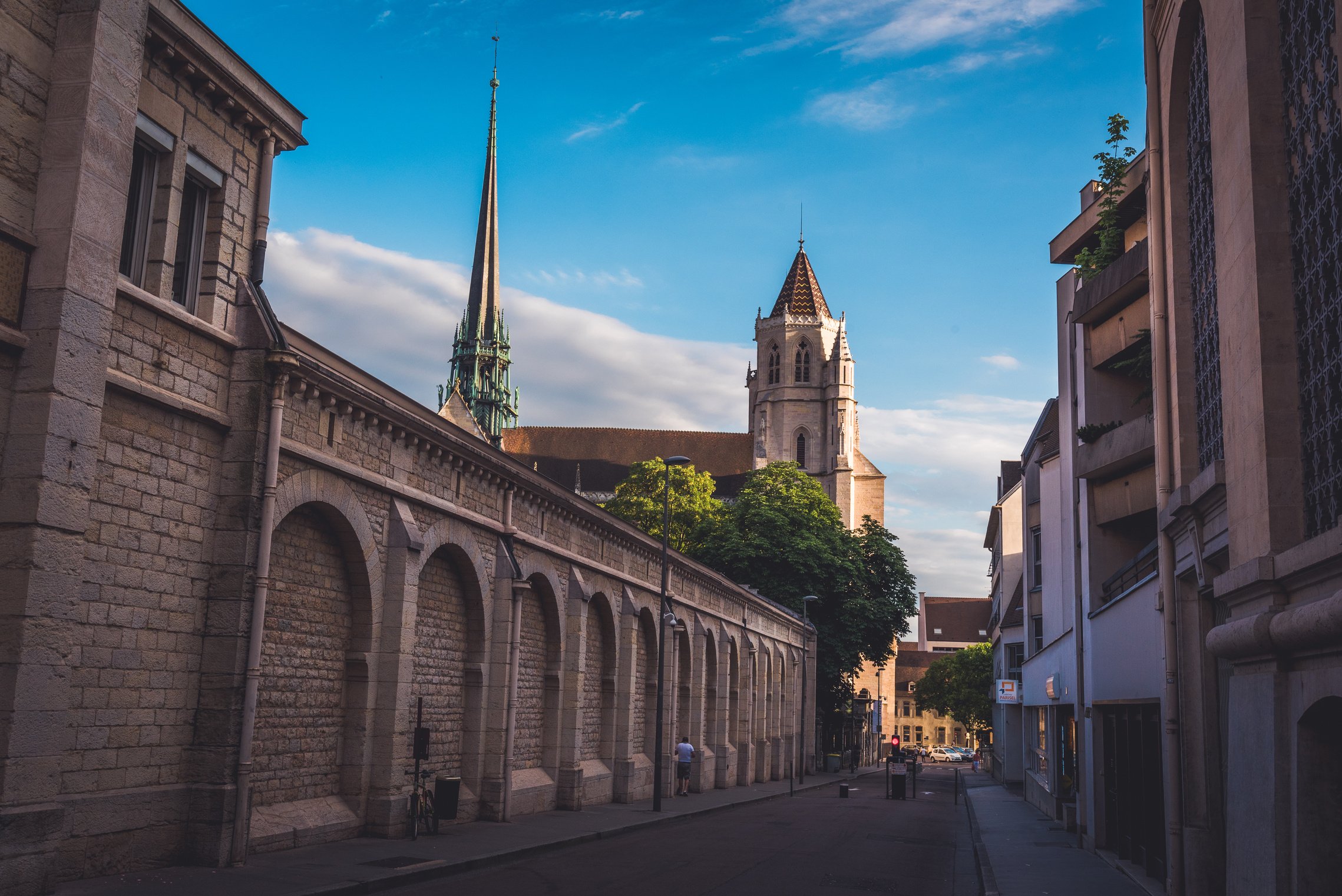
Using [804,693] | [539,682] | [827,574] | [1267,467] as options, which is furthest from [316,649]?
[827,574]

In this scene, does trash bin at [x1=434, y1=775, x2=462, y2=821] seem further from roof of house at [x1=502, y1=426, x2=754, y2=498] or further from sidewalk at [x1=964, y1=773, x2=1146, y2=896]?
roof of house at [x1=502, y1=426, x2=754, y2=498]

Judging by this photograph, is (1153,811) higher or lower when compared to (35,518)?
lower

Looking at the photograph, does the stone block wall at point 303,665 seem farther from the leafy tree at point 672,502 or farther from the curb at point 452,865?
the leafy tree at point 672,502

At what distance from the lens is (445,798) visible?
18.5 m

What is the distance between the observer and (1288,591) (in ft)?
29.7

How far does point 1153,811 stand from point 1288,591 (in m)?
8.29

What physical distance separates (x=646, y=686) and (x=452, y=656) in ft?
39.2

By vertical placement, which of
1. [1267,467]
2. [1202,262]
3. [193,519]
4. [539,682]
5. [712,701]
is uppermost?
[1202,262]

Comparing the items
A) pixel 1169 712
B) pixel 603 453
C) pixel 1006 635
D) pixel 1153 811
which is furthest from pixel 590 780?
pixel 603 453

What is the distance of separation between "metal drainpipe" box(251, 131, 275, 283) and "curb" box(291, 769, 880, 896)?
7717 mm

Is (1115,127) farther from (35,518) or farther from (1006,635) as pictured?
(1006,635)

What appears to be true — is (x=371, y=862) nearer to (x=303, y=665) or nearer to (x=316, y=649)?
(x=303, y=665)

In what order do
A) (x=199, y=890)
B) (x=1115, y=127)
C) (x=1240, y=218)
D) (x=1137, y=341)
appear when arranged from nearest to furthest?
1. (x=1240, y=218)
2. (x=199, y=890)
3. (x=1137, y=341)
4. (x=1115, y=127)

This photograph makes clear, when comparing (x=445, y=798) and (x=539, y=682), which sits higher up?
(x=539, y=682)
